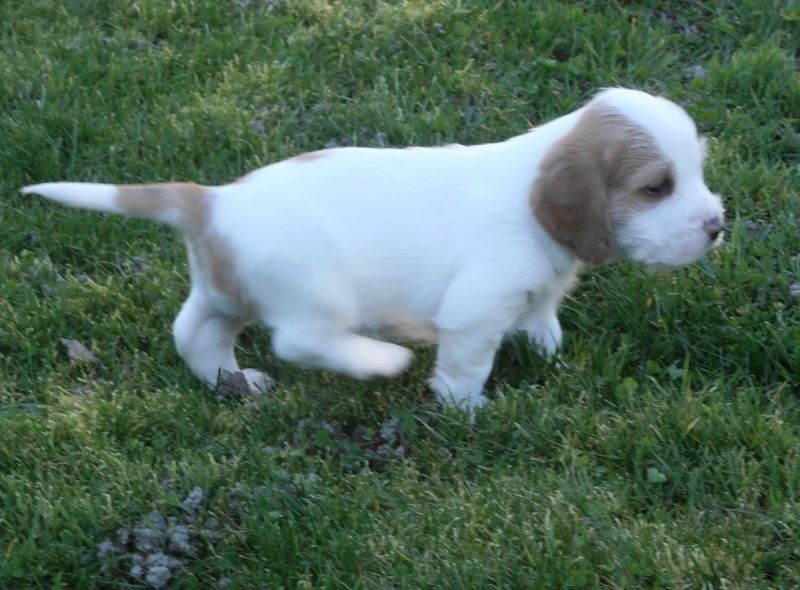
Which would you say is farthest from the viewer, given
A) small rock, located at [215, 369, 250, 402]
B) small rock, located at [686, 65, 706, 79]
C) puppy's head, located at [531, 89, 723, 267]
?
small rock, located at [686, 65, 706, 79]

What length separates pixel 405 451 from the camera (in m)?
3.91

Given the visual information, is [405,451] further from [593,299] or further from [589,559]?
[593,299]

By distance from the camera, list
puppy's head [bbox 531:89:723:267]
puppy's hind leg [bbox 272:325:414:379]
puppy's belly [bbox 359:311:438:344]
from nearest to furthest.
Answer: puppy's head [bbox 531:89:723:267]
puppy's hind leg [bbox 272:325:414:379]
puppy's belly [bbox 359:311:438:344]

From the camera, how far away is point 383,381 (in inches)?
→ 167

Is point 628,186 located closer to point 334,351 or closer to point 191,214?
point 334,351

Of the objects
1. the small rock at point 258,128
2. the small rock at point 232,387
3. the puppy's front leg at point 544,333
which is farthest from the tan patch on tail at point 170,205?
the small rock at point 258,128

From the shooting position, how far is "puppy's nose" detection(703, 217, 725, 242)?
152 inches

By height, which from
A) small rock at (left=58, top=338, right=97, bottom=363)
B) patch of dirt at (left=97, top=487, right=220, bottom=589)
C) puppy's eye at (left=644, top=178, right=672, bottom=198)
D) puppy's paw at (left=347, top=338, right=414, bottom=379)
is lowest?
small rock at (left=58, top=338, right=97, bottom=363)

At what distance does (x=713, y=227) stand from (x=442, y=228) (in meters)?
0.87

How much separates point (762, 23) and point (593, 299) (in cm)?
223

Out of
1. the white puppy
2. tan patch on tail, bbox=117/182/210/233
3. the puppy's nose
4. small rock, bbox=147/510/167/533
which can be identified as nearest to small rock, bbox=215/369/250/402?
Answer: the white puppy

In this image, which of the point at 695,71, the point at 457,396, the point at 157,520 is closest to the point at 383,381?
the point at 457,396

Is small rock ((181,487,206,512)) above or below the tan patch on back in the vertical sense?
below

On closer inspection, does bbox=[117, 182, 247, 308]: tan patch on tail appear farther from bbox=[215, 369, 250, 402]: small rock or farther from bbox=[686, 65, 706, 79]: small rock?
bbox=[686, 65, 706, 79]: small rock
